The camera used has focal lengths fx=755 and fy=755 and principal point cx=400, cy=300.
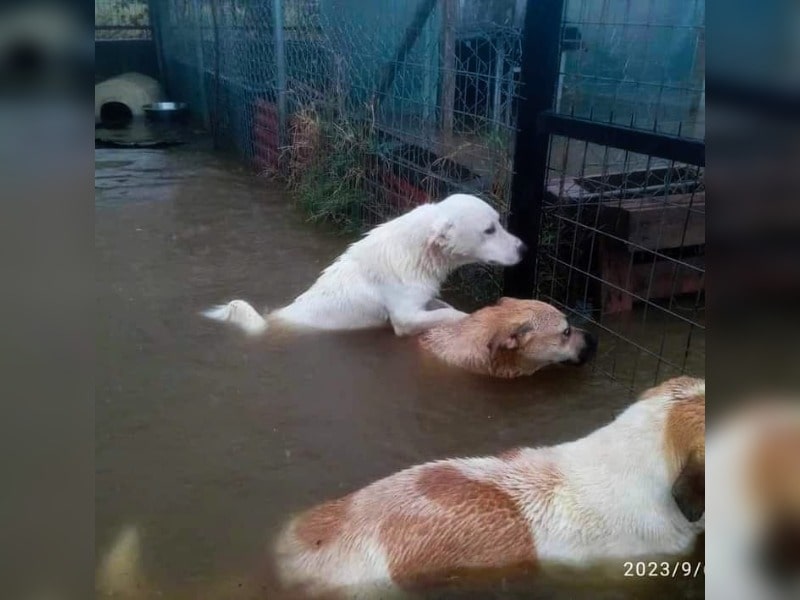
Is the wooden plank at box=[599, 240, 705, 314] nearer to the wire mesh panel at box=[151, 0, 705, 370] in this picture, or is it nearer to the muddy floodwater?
the wire mesh panel at box=[151, 0, 705, 370]

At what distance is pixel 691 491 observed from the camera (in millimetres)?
1539

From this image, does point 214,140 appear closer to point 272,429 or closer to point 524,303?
point 272,429

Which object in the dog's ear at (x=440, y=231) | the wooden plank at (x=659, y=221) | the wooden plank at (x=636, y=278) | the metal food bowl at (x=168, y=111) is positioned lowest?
the wooden plank at (x=636, y=278)

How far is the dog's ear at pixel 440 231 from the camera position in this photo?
1811 mm

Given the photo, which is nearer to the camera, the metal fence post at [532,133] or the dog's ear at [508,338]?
the metal fence post at [532,133]

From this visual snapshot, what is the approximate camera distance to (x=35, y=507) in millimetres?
1172

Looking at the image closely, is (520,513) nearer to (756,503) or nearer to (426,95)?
(756,503)

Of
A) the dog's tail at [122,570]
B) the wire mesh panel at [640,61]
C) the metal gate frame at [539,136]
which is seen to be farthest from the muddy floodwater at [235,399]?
the wire mesh panel at [640,61]

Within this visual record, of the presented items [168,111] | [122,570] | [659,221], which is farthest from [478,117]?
[122,570]

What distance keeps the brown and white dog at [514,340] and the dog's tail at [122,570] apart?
0.78m

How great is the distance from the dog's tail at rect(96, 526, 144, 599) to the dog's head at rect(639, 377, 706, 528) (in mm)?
1080

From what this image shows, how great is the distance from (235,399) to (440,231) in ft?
2.05

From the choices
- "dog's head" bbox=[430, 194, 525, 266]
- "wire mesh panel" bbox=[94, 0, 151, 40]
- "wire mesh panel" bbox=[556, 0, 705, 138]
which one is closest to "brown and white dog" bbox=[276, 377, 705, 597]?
"dog's head" bbox=[430, 194, 525, 266]

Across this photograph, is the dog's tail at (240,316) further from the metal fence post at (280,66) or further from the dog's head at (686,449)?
the dog's head at (686,449)
